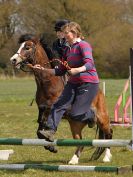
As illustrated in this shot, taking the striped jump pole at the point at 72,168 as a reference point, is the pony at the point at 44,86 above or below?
above

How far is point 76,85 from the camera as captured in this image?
7.55m

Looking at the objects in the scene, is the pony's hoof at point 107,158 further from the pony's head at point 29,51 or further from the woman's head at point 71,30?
the woman's head at point 71,30

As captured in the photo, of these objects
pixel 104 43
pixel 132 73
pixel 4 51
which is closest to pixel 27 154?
pixel 132 73

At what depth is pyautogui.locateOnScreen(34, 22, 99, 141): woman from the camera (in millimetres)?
7277

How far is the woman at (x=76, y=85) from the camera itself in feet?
23.9

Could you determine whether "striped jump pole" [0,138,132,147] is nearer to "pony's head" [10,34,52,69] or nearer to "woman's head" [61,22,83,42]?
"woman's head" [61,22,83,42]

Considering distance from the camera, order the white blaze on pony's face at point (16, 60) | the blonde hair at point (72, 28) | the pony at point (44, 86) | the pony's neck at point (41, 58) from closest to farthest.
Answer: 1. the blonde hair at point (72, 28)
2. the white blaze on pony's face at point (16, 60)
3. the pony at point (44, 86)
4. the pony's neck at point (41, 58)

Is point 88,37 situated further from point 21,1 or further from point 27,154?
point 27,154

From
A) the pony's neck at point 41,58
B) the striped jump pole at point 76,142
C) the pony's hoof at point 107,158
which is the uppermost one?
the pony's neck at point 41,58

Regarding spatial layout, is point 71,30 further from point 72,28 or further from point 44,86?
point 44,86

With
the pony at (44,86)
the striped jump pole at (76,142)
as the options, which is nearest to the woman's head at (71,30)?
the pony at (44,86)

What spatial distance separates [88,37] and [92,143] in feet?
185

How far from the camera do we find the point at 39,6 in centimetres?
6041

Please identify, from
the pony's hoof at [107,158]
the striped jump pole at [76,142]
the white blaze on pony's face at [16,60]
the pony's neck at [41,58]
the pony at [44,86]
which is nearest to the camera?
the striped jump pole at [76,142]
